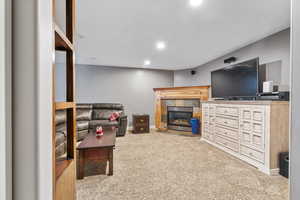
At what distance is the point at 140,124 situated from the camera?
16.2 ft

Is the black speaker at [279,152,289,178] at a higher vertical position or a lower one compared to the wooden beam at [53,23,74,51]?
lower

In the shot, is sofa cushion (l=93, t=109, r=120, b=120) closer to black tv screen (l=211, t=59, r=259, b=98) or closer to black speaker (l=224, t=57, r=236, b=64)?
black tv screen (l=211, t=59, r=259, b=98)

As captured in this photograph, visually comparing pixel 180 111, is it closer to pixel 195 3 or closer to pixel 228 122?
pixel 228 122

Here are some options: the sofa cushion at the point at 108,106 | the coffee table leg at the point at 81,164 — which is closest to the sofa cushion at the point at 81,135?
the sofa cushion at the point at 108,106

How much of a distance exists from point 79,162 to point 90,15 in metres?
2.06

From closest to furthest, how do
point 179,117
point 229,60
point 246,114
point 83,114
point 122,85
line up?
point 246,114 < point 229,60 < point 83,114 < point 179,117 < point 122,85

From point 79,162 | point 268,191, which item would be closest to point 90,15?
point 79,162

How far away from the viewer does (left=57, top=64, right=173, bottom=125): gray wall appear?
5.22 metres

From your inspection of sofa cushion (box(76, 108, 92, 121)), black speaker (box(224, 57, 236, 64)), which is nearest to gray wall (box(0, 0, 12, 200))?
black speaker (box(224, 57, 236, 64))

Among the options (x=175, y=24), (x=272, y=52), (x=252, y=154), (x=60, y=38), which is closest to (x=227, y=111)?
(x=252, y=154)

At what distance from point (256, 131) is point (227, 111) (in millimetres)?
712

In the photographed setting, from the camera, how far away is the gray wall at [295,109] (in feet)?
2.36

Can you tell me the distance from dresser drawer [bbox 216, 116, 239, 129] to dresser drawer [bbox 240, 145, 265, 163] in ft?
1.29

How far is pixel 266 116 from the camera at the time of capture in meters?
2.18
